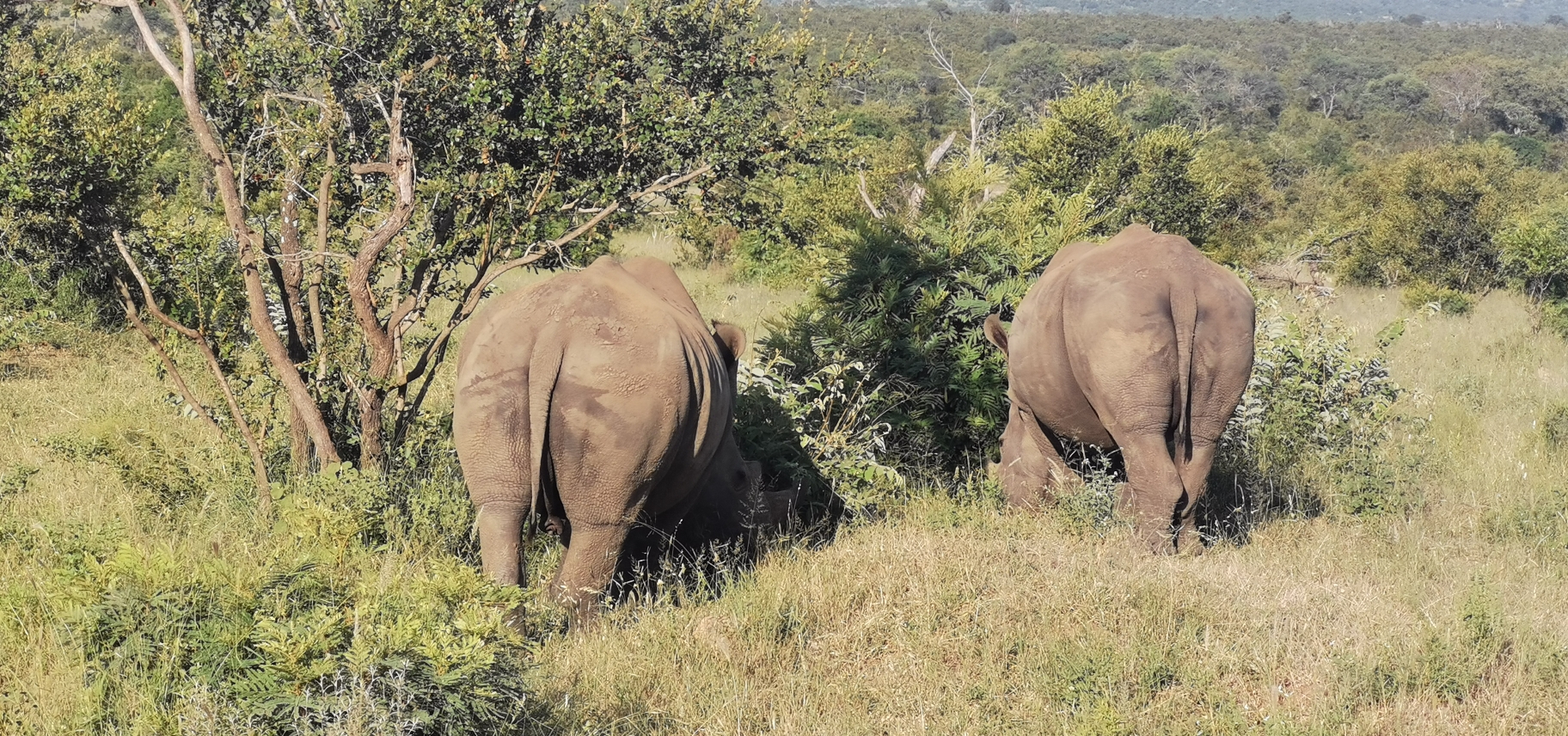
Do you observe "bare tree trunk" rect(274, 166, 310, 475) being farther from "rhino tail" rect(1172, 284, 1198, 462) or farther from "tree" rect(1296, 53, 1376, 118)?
"tree" rect(1296, 53, 1376, 118)

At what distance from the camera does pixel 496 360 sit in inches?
205

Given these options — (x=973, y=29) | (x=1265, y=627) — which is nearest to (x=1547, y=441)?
(x=1265, y=627)

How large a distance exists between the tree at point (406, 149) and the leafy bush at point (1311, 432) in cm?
361

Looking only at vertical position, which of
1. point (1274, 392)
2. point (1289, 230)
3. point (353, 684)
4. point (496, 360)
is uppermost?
point (496, 360)

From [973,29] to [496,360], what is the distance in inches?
4828

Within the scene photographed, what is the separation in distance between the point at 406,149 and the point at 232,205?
913 mm

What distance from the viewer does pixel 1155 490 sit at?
262 inches

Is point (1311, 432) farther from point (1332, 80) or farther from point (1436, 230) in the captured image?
point (1332, 80)

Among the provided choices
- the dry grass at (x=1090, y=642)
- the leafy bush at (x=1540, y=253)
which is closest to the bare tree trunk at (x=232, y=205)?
the dry grass at (x=1090, y=642)

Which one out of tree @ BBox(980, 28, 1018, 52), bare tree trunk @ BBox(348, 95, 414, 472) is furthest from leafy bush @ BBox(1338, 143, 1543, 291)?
tree @ BBox(980, 28, 1018, 52)

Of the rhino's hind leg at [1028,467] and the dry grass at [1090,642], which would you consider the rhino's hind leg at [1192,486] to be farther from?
the rhino's hind leg at [1028,467]

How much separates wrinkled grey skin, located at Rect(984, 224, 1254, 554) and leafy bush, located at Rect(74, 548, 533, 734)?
11.2 ft

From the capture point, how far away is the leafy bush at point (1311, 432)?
7.94 meters

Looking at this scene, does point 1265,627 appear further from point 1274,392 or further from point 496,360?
point 1274,392
